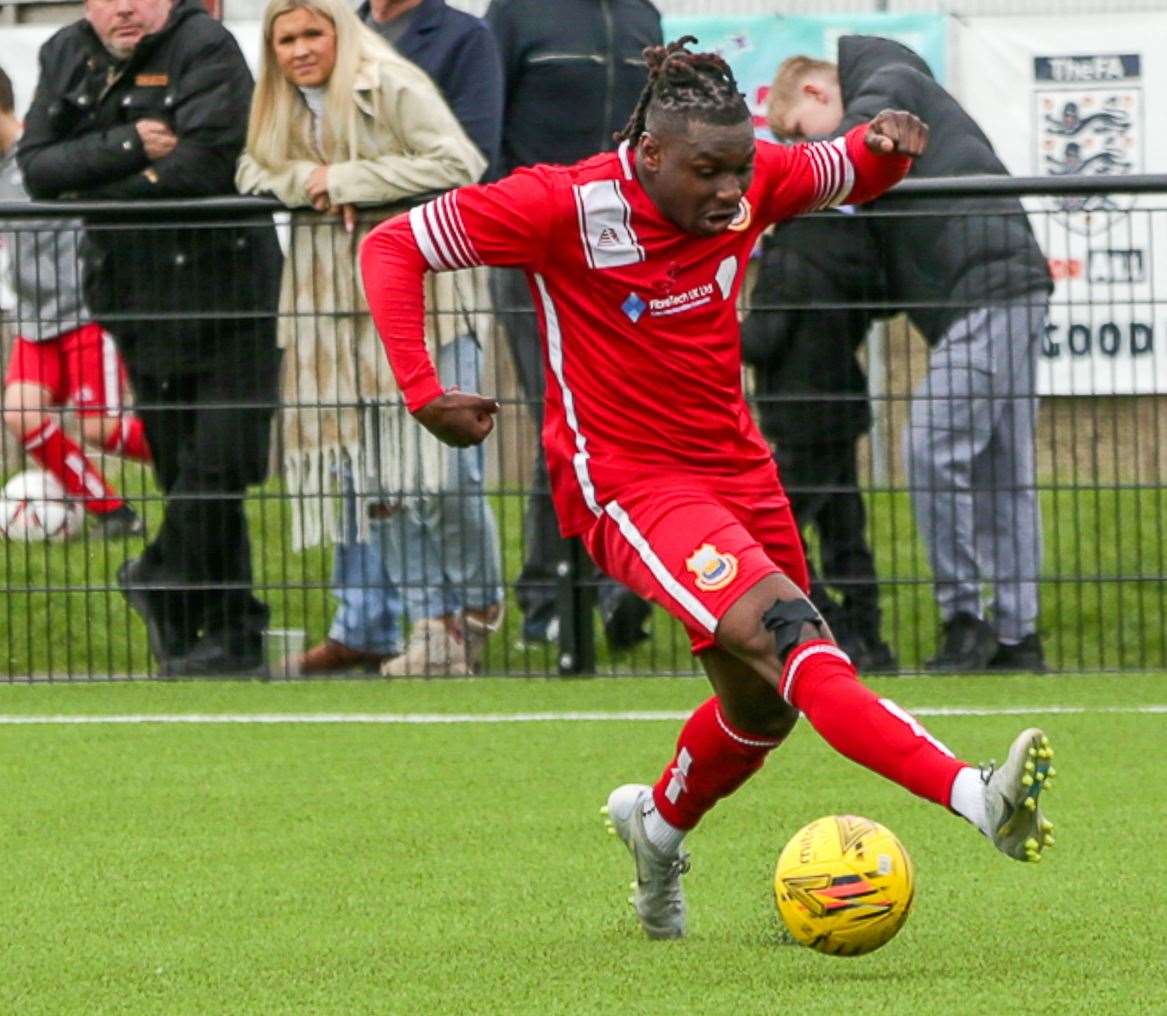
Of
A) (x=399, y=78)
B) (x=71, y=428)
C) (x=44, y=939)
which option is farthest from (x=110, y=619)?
(x=44, y=939)

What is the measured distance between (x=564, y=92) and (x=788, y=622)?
5.32 m

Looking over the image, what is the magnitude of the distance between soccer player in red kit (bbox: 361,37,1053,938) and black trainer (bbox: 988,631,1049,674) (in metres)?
4.00

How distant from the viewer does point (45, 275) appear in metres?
9.67

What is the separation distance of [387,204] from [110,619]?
1.94 meters

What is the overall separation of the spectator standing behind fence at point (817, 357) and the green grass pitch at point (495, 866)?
751mm

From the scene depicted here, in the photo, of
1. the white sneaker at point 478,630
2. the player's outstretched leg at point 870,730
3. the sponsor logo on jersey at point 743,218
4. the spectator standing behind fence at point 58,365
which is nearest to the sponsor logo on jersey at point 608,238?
the sponsor logo on jersey at point 743,218

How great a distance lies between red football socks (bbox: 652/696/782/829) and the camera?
5.55 meters

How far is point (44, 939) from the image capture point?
5.45 meters

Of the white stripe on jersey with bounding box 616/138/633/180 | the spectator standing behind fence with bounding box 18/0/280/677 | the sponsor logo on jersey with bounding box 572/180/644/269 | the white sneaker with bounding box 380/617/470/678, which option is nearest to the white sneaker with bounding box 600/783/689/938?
the sponsor logo on jersey with bounding box 572/180/644/269

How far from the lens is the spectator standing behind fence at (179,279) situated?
9539 millimetres

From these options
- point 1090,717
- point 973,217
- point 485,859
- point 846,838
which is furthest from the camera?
point 973,217

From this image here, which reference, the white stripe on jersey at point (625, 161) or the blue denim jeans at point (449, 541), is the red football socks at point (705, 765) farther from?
the blue denim jeans at point (449, 541)

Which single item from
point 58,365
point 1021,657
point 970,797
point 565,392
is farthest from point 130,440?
point 970,797

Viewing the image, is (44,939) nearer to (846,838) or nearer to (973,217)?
(846,838)
